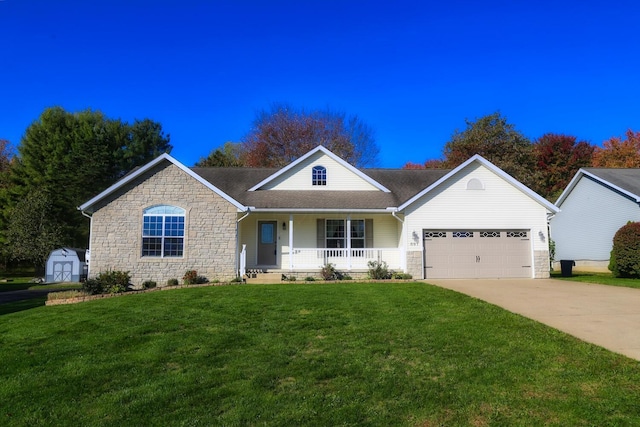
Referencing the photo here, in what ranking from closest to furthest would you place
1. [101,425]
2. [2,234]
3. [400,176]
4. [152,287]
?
[101,425]
[152,287]
[400,176]
[2,234]

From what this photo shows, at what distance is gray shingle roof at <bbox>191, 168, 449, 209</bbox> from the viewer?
17.1 m

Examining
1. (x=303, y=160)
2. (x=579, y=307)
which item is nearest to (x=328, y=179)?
(x=303, y=160)

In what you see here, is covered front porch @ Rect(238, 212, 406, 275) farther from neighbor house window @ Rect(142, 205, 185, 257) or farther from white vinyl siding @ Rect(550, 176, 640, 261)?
white vinyl siding @ Rect(550, 176, 640, 261)

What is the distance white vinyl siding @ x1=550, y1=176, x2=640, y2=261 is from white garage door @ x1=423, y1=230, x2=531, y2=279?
8.60m

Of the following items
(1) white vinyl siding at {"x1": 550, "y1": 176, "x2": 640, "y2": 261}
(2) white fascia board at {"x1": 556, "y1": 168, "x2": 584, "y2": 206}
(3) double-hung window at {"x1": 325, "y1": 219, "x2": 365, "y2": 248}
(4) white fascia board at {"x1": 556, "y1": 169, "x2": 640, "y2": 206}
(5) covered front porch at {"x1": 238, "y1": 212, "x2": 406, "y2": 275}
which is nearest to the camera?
(5) covered front porch at {"x1": 238, "y1": 212, "x2": 406, "y2": 275}

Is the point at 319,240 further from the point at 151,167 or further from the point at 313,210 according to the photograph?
the point at 151,167

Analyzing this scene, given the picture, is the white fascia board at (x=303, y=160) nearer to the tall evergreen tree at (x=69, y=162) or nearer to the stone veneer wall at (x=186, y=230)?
the stone veneer wall at (x=186, y=230)

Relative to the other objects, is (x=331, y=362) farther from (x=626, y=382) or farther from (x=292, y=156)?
(x=292, y=156)

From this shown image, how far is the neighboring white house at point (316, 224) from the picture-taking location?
15.9 metres

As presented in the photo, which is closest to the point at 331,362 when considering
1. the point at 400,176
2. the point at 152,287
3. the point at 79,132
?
the point at 152,287

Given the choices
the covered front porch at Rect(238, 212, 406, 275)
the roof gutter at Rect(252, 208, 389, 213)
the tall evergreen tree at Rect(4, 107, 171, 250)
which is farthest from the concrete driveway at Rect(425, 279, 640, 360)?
the tall evergreen tree at Rect(4, 107, 171, 250)

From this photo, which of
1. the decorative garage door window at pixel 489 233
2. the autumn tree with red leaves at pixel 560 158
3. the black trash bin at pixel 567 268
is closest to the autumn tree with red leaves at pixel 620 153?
the autumn tree with red leaves at pixel 560 158

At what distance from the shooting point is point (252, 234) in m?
18.0

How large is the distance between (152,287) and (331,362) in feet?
36.9
